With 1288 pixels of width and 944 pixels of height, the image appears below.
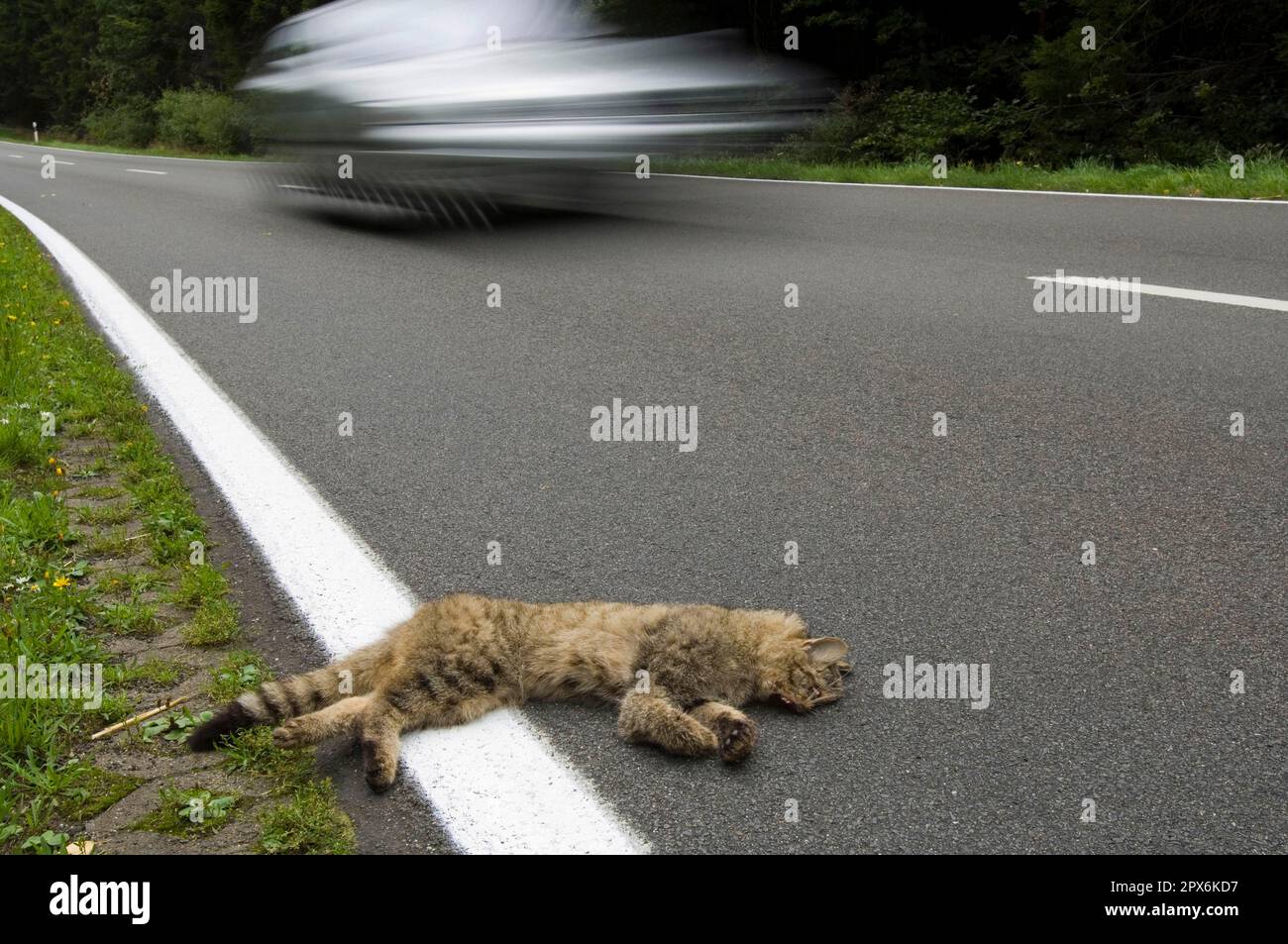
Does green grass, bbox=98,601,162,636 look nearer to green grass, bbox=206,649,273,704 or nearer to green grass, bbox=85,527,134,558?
green grass, bbox=206,649,273,704

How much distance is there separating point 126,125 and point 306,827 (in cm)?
4650

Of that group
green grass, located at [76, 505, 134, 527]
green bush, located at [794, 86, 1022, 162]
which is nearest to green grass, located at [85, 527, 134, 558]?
green grass, located at [76, 505, 134, 527]

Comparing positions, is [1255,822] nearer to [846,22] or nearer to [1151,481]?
[1151,481]

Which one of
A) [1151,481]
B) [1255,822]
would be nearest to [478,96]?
[1151,481]

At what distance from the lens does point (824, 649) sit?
2.77 meters

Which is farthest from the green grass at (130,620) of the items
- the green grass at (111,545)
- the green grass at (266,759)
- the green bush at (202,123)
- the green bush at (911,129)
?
the green bush at (202,123)

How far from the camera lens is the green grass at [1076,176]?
1048 centimetres

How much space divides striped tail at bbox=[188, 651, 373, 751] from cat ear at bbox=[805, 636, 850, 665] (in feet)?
3.74

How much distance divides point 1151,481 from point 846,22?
59.1 feet

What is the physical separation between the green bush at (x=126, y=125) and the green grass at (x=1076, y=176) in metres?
32.9

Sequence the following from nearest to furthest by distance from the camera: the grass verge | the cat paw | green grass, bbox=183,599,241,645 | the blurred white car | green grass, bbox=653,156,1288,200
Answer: the grass verge, the cat paw, green grass, bbox=183,599,241,645, the blurred white car, green grass, bbox=653,156,1288,200

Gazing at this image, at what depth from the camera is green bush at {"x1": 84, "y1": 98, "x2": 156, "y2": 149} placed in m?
41.8

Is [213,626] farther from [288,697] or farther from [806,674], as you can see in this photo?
[806,674]

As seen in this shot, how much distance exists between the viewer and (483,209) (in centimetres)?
1075
